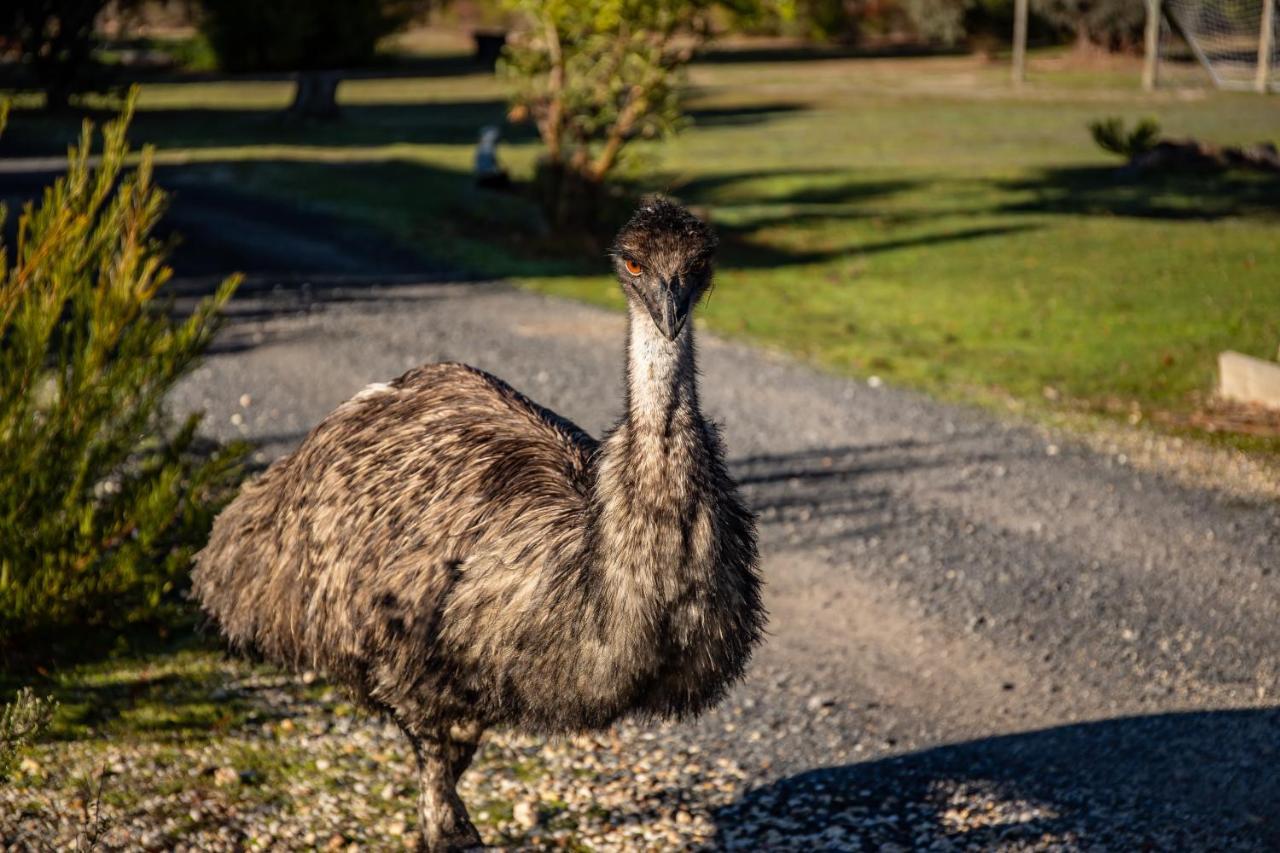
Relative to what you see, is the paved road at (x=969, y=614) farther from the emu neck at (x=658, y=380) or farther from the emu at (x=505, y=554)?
the emu neck at (x=658, y=380)

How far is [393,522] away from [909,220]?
19.8 metres

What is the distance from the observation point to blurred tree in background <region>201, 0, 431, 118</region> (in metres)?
36.6

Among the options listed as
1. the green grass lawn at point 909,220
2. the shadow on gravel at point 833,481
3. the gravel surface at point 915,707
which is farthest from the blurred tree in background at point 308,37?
the shadow on gravel at point 833,481

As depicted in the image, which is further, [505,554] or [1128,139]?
[1128,139]

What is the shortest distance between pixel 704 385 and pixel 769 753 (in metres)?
6.76

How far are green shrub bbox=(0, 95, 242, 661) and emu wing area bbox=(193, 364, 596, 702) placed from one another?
1025 mm

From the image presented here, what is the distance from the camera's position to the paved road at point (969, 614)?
21.6ft

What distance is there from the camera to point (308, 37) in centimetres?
3900

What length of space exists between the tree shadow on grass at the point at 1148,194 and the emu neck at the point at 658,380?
70.8ft

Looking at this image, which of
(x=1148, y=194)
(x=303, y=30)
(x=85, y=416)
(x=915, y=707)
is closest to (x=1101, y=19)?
(x=303, y=30)

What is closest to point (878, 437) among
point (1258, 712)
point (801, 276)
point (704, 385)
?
point (704, 385)

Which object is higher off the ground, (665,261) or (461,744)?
(665,261)

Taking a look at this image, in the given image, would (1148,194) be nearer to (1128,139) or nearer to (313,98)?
(1128,139)

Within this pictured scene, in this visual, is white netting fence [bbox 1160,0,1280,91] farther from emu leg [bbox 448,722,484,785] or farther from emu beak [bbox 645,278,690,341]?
emu beak [bbox 645,278,690,341]
